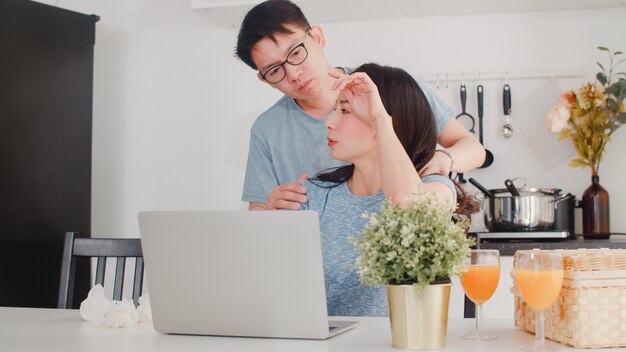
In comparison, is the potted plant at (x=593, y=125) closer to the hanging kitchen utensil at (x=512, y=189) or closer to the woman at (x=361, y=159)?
the hanging kitchen utensil at (x=512, y=189)

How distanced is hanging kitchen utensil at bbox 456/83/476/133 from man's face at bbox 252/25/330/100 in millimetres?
1065

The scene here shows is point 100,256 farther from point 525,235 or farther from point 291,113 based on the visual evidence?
point 525,235

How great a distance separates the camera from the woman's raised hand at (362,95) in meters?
1.58

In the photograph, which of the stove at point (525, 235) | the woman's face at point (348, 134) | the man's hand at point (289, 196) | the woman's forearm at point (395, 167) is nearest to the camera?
the woman's forearm at point (395, 167)

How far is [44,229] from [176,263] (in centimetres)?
185

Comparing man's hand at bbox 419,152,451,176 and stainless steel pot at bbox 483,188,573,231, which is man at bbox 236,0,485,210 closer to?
man's hand at bbox 419,152,451,176

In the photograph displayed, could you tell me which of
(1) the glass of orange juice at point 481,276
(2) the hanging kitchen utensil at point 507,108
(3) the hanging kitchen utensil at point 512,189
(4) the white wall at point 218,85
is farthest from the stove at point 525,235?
(1) the glass of orange juice at point 481,276

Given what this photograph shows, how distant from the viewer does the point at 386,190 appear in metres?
1.58

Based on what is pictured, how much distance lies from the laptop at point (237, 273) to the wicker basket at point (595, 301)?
0.37 meters

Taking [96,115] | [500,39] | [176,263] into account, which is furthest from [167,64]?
[176,263]

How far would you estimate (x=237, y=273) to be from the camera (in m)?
1.27

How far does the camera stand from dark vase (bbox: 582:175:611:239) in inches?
114

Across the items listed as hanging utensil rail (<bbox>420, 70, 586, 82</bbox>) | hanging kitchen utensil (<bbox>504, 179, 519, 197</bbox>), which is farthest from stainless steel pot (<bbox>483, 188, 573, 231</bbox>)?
hanging utensil rail (<bbox>420, 70, 586, 82</bbox>)

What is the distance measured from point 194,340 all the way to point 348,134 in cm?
64
